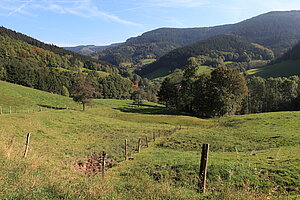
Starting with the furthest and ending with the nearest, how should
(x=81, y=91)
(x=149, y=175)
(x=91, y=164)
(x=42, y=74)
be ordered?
(x=42, y=74) < (x=81, y=91) < (x=91, y=164) < (x=149, y=175)

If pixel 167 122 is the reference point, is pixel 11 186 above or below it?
above

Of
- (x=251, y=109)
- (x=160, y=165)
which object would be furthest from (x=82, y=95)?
(x=251, y=109)

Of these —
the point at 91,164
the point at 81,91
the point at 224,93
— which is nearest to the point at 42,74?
A: the point at 81,91

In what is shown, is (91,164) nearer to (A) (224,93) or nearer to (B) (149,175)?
(B) (149,175)

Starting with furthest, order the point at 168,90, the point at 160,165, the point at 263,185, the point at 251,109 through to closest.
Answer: the point at 251,109, the point at 168,90, the point at 160,165, the point at 263,185

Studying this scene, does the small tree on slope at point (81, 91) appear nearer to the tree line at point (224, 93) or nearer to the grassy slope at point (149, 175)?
the grassy slope at point (149, 175)

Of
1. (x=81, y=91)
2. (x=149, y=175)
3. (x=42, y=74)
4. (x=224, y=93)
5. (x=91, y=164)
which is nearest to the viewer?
(x=149, y=175)

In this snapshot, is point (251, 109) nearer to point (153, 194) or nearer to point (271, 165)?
point (271, 165)

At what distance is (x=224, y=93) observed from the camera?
6228 centimetres

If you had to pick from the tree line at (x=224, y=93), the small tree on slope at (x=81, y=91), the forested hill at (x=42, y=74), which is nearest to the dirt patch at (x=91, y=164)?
the small tree on slope at (x=81, y=91)

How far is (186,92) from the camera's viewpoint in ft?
252

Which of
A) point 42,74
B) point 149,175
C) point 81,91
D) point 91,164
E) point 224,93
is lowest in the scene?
point 91,164

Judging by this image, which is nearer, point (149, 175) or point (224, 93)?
point (149, 175)

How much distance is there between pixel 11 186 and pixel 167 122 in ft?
167
